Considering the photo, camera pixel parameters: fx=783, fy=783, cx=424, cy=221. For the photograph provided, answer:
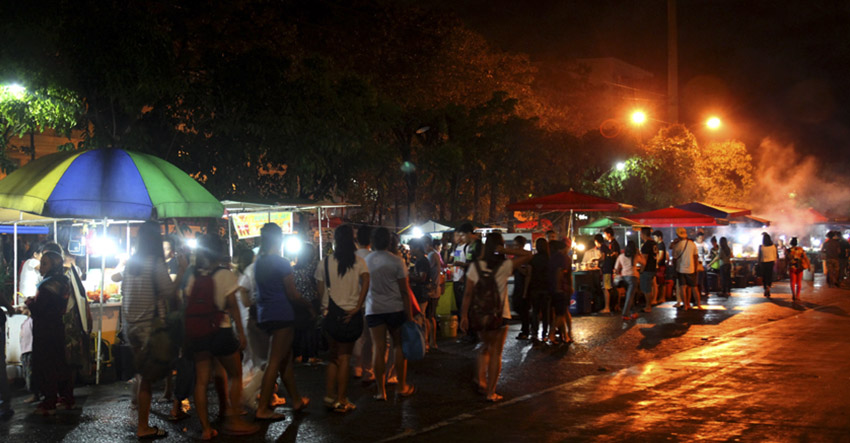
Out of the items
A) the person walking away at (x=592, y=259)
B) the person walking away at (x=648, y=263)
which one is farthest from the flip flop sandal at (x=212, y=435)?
the person walking away at (x=592, y=259)

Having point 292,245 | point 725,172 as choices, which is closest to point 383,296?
point 292,245

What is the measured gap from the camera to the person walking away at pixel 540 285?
1195 cm

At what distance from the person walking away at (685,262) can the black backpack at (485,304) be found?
10.1 m

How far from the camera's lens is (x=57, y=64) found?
14.3 m

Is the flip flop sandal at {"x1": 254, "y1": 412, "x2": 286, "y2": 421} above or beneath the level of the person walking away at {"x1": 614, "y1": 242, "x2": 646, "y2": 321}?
beneath

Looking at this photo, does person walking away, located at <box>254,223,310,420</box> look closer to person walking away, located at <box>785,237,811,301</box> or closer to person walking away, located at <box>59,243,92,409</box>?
person walking away, located at <box>59,243,92,409</box>

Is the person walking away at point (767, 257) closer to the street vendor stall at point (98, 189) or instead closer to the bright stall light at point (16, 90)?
the street vendor stall at point (98, 189)

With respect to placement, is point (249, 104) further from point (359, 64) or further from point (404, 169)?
point (359, 64)

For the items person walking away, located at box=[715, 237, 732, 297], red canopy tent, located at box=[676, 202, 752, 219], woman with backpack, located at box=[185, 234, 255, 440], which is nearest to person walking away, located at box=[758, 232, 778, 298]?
person walking away, located at box=[715, 237, 732, 297]

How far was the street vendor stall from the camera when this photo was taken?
9242 mm

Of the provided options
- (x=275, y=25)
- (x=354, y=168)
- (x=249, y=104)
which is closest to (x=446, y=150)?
(x=354, y=168)

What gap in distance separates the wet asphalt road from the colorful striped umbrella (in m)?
2.21

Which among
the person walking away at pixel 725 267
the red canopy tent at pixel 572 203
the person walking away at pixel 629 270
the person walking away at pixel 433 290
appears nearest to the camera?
the person walking away at pixel 433 290

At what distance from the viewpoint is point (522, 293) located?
38.8 feet
